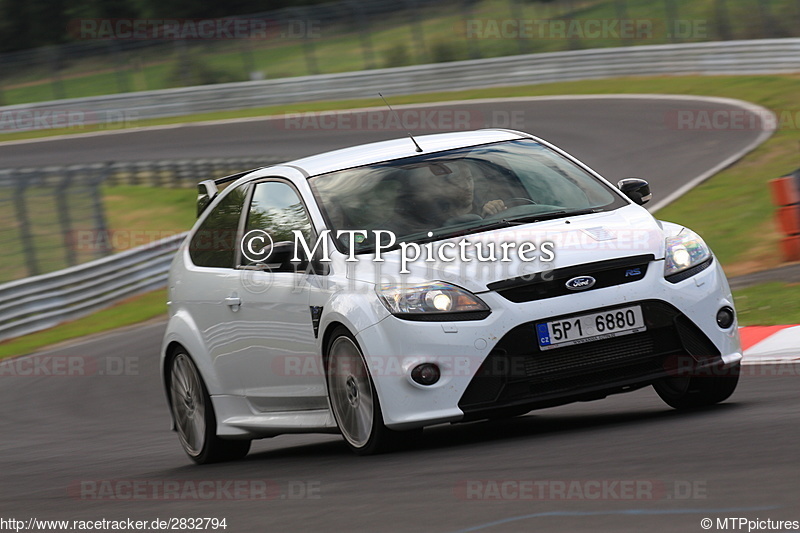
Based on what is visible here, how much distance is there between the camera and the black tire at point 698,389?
671 cm

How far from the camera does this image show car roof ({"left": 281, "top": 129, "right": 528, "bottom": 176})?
720 cm

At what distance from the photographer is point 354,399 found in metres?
6.30

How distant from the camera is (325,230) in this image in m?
6.73

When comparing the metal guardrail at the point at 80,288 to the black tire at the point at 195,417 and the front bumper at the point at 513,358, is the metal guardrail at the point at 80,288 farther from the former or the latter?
the front bumper at the point at 513,358

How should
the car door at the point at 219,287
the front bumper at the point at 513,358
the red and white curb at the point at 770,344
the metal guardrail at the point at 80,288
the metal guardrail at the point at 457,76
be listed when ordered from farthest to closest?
the metal guardrail at the point at 457,76
the metal guardrail at the point at 80,288
the red and white curb at the point at 770,344
the car door at the point at 219,287
the front bumper at the point at 513,358

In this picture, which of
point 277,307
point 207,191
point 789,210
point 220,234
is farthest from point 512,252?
point 789,210

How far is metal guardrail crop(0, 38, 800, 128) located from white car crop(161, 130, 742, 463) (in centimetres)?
2271

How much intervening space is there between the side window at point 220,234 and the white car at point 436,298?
19 millimetres

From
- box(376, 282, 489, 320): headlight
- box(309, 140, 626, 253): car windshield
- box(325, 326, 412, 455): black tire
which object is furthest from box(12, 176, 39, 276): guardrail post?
box(376, 282, 489, 320): headlight

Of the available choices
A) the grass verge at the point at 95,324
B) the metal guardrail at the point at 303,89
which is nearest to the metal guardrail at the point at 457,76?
the metal guardrail at the point at 303,89

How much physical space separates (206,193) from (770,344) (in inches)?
154

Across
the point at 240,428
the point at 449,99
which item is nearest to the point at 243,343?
the point at 240,428

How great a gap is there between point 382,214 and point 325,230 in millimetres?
299

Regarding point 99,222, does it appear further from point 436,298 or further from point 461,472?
point 461,472
